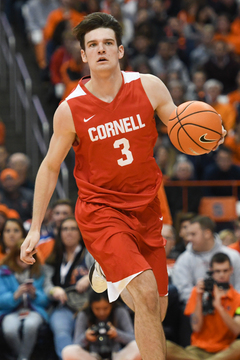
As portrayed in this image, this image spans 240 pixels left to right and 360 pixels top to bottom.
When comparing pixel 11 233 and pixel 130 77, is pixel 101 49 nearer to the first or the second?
pixel 130 77

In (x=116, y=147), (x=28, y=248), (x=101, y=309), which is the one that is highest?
(x=116, y=147)

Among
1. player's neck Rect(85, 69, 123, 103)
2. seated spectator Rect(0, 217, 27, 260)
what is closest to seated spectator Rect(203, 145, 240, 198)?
seated spectator Rect(0, 217, 27, 260)

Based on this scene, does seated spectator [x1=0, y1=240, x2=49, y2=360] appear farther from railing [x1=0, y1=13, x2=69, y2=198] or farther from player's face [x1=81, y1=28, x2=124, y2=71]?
railing [x1=0, y1=13, x2=69, y2=198]

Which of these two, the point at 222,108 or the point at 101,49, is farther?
the point at 222,108

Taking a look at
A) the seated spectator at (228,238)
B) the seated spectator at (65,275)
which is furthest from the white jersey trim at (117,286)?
the seated spectator at (228,238)

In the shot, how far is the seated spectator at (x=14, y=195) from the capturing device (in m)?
9.27

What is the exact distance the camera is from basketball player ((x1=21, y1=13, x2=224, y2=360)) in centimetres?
442

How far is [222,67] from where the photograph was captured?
41.4 ft

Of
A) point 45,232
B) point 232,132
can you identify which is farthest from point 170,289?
point 232,132

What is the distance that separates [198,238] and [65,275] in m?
1.73

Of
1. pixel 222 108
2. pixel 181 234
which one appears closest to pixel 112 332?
pixel 181 234

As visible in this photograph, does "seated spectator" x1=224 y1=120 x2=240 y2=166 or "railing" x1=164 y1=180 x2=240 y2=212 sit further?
"seated spectator" x1=224 y1=120 x2=240 y2=166

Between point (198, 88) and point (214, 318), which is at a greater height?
point (198, 88)

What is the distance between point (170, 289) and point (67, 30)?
759 cm
